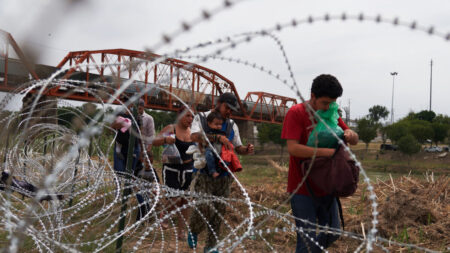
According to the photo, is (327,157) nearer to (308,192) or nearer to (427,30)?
(308,192)

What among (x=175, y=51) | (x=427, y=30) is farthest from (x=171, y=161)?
(x=427, y=30)

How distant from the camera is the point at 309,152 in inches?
93.0

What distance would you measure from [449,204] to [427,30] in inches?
209

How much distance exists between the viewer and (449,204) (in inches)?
223

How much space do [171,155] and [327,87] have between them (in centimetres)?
225

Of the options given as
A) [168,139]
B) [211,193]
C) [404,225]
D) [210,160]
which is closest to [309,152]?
[210,160]

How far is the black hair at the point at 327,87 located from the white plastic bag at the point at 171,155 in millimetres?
2097

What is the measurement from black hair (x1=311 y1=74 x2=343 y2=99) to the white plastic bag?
Result: 2097 millimetres

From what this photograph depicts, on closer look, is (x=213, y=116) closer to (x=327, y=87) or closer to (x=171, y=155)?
(x=171, y=155)

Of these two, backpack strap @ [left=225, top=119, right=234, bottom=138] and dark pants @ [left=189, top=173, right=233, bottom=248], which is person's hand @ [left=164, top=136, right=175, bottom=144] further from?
backpack strap @ [left=225, top=119, right=234, bottom=138]

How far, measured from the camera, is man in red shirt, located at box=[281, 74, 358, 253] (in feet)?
7.83

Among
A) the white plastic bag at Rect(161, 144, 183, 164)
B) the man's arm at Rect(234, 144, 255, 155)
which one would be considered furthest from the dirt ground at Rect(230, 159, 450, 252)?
the white plastic bag at Rect(161, 144, 183, 164)

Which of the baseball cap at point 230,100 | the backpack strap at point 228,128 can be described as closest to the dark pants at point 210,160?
the backpack strap at point 228,128

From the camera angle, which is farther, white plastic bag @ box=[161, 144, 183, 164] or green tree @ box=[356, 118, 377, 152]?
green tree @ box=[356, 118, 377, 152]
